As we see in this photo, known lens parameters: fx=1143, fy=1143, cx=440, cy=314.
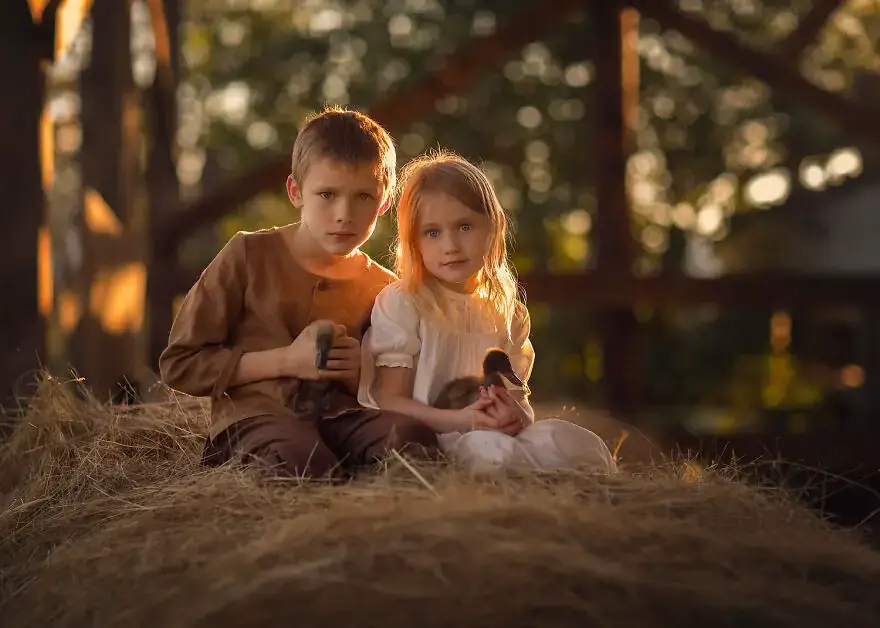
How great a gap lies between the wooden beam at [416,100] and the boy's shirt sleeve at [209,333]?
2.48 metres

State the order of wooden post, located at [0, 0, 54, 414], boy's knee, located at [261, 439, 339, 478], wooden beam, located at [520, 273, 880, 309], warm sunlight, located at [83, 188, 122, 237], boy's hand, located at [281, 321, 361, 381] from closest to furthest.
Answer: boy's knee, located at [261, 439, 339, 478] → boy's hand, located at [281, 321, 361, 381] → wooden post, located at [0, 0, 54, 414] → warm sunlight, located at [83, 188, 122, 237] → wooden beam, located at [520, 273, 880, 309]

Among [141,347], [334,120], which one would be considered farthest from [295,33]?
[334,120]

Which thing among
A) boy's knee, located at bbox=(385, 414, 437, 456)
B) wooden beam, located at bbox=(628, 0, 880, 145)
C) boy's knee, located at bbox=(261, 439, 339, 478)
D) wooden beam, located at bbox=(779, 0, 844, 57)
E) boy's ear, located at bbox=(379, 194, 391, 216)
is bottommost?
boy's knee, located at bbox=(261, 439, 339, 478)

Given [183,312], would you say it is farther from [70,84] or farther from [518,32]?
[70,84]

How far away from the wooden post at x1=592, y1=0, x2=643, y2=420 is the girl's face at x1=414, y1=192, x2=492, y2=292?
309 cm

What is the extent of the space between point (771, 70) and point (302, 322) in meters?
3.50

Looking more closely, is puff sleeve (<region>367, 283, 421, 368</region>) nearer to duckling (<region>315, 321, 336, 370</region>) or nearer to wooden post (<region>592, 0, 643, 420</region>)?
duckling (<region>315, 321, 336, 370</region>)

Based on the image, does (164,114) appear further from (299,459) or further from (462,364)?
(299,459)

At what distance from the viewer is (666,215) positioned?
1079 centimetres

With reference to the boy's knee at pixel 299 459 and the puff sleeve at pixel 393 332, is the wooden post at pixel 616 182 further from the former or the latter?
the boy's knee at pixel 299 459

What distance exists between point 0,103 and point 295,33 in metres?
8.06

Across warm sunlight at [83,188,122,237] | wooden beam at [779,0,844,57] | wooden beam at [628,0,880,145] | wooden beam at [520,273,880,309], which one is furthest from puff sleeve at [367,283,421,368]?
wooden beam at [779,0,844,57]

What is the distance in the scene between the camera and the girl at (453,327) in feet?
7.40

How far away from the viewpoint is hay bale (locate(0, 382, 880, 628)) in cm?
157
